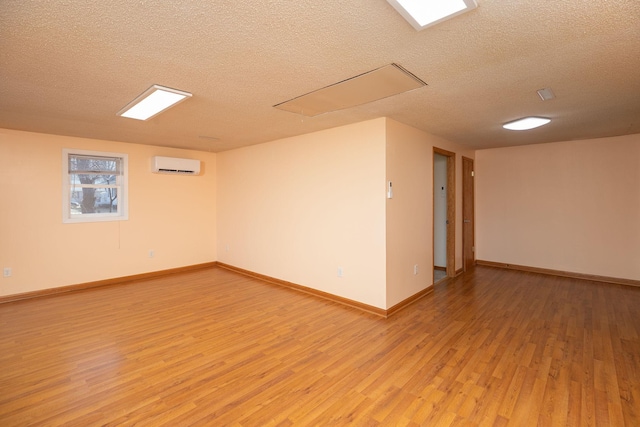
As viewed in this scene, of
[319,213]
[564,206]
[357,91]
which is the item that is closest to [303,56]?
[357,91]

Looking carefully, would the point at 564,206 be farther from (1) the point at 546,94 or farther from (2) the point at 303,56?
(2) the point at 303,56

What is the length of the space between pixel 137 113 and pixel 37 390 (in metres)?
2.59

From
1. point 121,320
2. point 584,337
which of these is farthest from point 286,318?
point 584,337

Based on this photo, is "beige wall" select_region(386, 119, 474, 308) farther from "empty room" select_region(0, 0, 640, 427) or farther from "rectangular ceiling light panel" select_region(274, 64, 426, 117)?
"rectangular ceiling light panel" select_region(274, 64, 426, 117)

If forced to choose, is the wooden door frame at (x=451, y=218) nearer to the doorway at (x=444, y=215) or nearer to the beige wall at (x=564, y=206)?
the doorway at (x=444, y=215)

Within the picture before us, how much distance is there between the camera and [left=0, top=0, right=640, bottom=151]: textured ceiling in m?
1.55

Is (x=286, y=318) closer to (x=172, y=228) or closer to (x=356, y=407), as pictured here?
(x=356, y=407)

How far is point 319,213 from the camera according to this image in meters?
4.36

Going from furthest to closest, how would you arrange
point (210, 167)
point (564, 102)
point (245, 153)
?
point (210, 167) < point (245, 153) < point (564, 102)

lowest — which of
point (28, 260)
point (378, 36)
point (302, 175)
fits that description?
point (28, 260)

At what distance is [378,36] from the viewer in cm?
177

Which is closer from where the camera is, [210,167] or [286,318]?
[286,318]

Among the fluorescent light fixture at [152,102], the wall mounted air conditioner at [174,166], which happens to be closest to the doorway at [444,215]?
the fluorescent light fixture at [152,102]

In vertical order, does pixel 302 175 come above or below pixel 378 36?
below
